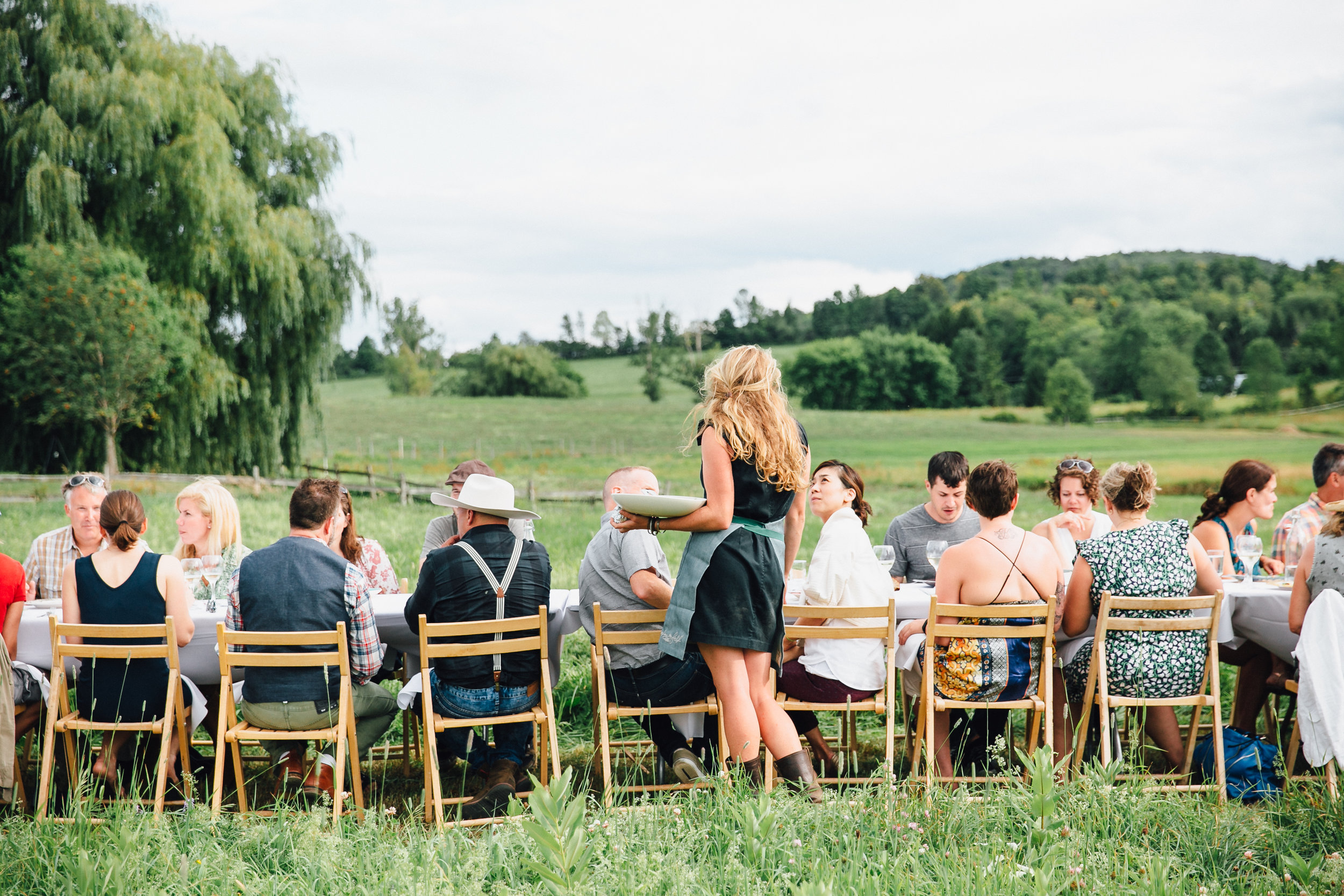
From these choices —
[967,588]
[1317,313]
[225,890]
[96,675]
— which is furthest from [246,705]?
[1317,313]

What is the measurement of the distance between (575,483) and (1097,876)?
26.2m

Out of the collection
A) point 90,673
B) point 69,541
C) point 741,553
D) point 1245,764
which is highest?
point 741,553

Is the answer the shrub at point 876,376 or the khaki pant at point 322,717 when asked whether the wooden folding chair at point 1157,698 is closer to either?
the khaki pant at point 322,717

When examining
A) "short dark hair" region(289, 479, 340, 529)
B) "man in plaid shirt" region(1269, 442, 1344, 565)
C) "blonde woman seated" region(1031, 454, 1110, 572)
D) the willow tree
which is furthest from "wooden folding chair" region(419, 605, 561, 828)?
the willow tree

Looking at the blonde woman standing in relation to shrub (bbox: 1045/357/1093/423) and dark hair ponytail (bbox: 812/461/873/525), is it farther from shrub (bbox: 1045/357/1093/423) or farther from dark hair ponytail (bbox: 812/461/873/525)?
shrub (bbox: 1045/357/1093/423)

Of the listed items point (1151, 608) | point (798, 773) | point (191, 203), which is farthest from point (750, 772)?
point (191, 203)

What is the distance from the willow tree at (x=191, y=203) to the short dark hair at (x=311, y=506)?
16.4m

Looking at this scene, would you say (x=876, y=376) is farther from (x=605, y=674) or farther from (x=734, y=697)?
(x=734, y=697)

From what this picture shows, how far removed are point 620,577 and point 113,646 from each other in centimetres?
222

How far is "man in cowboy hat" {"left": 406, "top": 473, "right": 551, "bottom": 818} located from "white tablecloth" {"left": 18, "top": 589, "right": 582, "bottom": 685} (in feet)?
0.74

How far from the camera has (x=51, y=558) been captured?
5410mm

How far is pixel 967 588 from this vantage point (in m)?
4.33

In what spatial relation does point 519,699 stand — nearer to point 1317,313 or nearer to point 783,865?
point 783,865

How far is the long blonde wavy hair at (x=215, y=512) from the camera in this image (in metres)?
5.07
